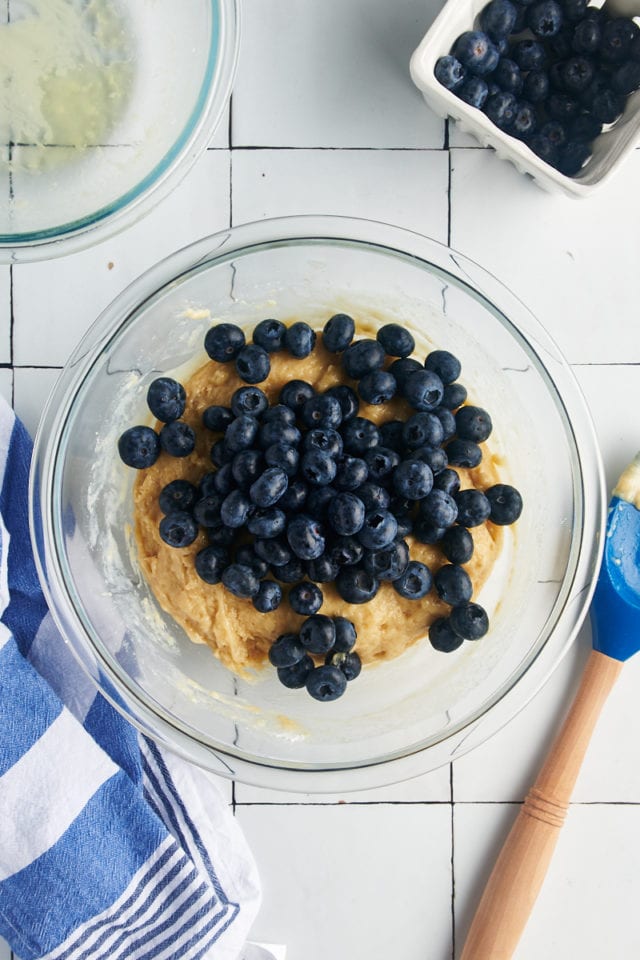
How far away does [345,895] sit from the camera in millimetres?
1287

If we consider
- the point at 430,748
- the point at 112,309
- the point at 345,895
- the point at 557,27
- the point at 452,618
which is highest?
the point at 557,27

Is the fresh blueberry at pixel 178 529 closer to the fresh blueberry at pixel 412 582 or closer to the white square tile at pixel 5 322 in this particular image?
the fresh blueberry at pixel 412 582

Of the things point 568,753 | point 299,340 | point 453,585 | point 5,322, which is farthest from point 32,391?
point 568,753

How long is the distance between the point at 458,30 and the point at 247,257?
385 mm

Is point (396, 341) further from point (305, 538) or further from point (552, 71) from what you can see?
point (552, 71)

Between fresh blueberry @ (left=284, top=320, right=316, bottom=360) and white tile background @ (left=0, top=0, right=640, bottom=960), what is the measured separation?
0.90 ft

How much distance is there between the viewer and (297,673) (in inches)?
40.3

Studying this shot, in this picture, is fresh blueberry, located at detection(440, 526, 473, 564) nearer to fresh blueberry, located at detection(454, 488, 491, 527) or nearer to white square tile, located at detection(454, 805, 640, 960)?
fresh blueberry, located at detection(454, 488, 491, 527)

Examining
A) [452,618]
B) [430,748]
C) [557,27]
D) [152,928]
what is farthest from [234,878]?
[557,27]

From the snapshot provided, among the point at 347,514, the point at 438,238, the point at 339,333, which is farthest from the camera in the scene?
the point at 438,238

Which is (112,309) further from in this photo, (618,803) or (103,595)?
(618,803)

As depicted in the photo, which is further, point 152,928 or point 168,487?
point 152,928

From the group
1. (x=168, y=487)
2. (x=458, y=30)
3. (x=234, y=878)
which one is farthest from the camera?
(x=234, y=878)

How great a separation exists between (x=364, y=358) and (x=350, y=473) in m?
0.14
